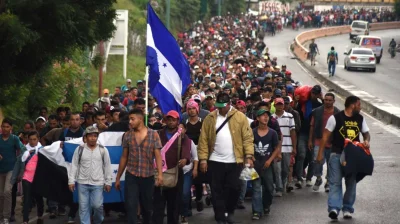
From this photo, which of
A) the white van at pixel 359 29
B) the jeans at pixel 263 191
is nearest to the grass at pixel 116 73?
the jeans at pixel 263 191

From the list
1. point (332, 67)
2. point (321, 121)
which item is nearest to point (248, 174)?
point (321, 121)

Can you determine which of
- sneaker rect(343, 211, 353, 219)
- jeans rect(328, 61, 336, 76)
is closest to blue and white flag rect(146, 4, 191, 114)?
sneaker rect(343, 211, 353, 219)

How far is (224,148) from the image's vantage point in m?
12.9

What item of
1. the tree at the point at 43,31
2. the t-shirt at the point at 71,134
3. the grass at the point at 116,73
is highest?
the tree at the point at 43,31

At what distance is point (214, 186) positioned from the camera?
12977 mm

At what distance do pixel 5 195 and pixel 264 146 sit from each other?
3.72 meters

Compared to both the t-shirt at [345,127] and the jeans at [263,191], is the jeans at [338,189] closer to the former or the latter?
the t-shirt at [345,127]

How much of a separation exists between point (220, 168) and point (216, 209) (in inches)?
21.0

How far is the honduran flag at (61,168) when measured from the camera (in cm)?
1350

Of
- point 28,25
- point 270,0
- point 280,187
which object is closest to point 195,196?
point 280,187

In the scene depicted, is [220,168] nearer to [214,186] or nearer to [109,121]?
[214,186]

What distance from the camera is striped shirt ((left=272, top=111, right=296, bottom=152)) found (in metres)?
16.0

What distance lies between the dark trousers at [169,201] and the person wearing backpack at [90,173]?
0.64m

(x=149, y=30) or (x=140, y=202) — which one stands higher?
(x=149, y=30)
